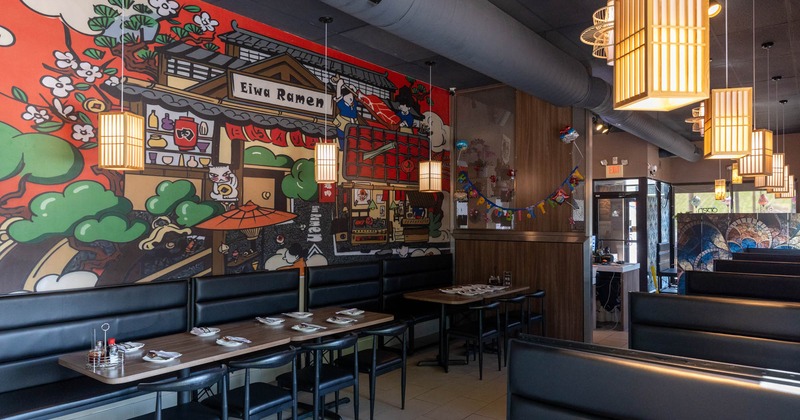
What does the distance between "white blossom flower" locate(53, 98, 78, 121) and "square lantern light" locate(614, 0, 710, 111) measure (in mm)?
3959

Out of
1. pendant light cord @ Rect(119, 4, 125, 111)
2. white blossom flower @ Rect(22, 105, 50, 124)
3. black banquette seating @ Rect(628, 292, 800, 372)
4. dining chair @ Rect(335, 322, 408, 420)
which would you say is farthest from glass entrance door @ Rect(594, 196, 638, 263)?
white blossom flower @ Rect(22, 105, 50, 124)

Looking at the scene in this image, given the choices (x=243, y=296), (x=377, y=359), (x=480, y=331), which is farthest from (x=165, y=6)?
(x=480, y=331)

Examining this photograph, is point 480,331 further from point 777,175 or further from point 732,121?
point 777,175

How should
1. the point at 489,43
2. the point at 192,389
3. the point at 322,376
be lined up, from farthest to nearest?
the point at 489,43, the point at 322,376, the point at 192,389

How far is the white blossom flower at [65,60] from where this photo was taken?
3.84 m

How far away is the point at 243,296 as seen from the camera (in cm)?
462

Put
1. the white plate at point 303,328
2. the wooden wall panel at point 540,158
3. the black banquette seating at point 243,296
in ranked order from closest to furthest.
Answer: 1. the white plate at point 303,328
2. the black banquette seating at point 243,296
3. the wooden wall panel at point 540,158

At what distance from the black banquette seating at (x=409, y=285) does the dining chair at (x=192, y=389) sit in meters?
2.89

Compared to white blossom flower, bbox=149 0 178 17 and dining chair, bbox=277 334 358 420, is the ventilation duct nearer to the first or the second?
white blossom flower, bbox=149 0 178 17

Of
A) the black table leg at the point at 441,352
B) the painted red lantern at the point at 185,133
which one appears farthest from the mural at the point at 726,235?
the painted red lantern at the point at 185,133

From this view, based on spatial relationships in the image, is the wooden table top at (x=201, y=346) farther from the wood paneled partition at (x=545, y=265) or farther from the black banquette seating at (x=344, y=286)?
the wood paneled partition at (x=545, y=265)

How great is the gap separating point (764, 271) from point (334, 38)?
5368 mm

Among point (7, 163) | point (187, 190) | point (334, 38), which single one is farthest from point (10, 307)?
point (334, 38)

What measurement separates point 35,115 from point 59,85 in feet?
0.96
